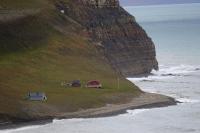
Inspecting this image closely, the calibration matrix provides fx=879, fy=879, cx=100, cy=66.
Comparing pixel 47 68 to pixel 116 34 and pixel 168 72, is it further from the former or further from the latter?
pixel 168 72

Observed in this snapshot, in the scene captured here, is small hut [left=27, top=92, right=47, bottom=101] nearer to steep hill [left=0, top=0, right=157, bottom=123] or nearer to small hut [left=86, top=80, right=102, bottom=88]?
steep hill [left=0, top=0, right=157, bottom=123]

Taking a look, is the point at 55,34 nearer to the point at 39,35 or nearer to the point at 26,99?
the point at 39,35

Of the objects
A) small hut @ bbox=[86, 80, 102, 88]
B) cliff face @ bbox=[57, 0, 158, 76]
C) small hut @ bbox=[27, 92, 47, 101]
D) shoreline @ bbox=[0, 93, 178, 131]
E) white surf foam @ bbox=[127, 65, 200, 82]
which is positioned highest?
cliff face @ bbox=[57, 0, 158, 76]

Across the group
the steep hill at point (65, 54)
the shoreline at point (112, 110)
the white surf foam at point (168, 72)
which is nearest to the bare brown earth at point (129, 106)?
the shoreline at point (112, 110)

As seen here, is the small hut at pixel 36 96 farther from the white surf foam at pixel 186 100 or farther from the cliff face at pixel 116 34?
the cliff face at pixel 116 34

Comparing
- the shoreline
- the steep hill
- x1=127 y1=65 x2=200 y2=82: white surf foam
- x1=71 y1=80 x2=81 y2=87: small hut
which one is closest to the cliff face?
the steep hill
